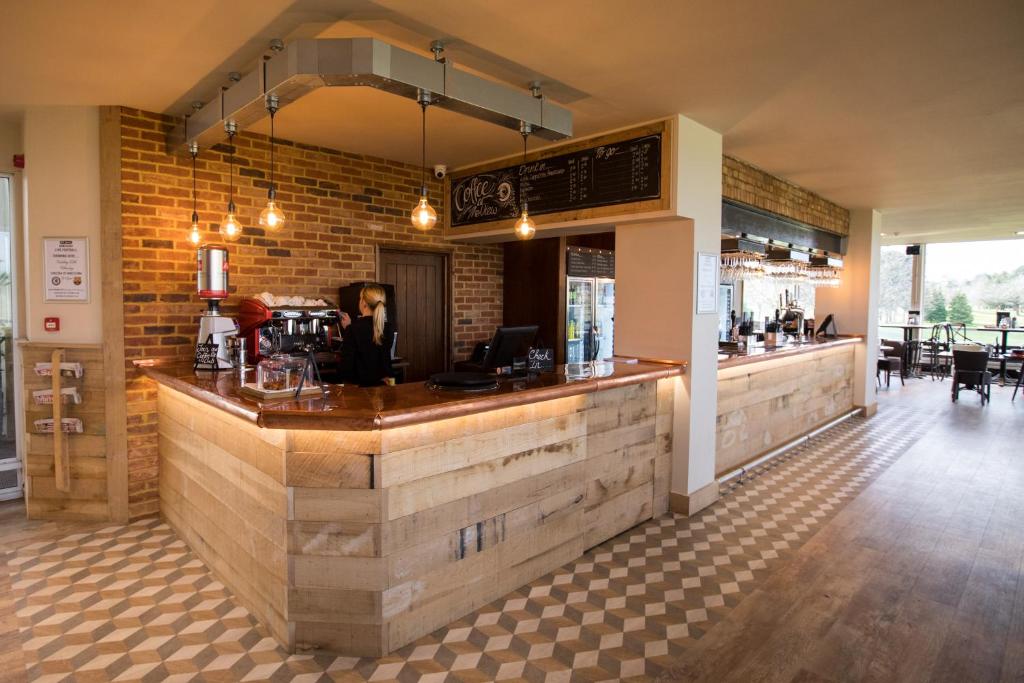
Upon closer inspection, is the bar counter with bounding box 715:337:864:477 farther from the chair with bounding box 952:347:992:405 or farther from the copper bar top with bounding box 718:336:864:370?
the chair with bounding box 952:347:992:405

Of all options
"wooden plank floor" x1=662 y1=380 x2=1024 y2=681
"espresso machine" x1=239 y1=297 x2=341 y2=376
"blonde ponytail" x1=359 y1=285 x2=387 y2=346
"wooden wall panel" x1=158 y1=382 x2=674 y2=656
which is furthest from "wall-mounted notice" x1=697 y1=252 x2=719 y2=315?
"espresso machine" x1=239 y1=297 x2=341 y2=376

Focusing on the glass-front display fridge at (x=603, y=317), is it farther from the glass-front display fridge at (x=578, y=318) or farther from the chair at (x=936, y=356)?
the chair at (x=936, y=356)

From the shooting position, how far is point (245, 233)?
15.0 feet

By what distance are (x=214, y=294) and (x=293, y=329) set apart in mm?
629

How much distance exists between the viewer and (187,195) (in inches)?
169

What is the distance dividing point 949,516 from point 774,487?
47.1 inches

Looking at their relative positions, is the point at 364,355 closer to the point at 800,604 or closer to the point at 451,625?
the point at 451,625

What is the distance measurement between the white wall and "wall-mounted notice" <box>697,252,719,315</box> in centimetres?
424

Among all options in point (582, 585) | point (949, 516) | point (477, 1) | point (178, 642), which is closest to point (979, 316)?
point (949, 516)

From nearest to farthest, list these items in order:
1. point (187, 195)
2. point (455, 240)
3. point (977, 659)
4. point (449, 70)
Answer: point (977, 659) → point (449, 70) → point (187, 195) → point (455, 240)

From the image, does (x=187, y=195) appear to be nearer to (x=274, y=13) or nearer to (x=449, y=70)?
(x=274, y=13)

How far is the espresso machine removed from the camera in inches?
165

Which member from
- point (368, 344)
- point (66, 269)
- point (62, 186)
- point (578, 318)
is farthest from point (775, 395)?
point (62, 186)

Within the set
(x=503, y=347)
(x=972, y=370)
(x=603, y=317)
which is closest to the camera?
(x=503, y=347)
